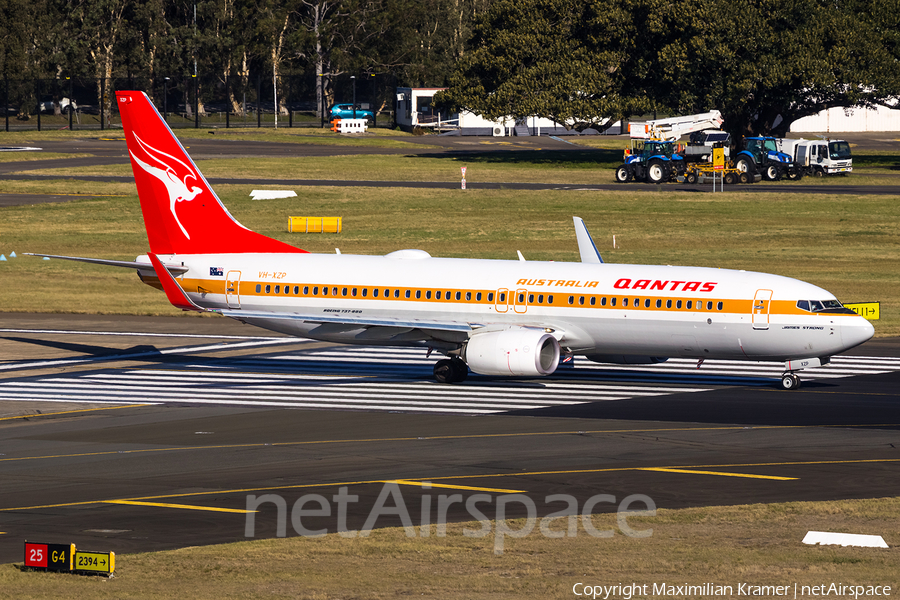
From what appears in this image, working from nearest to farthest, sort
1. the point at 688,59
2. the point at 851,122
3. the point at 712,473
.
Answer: the point at 712,473 → the point at 688,59 → the point at 851,122

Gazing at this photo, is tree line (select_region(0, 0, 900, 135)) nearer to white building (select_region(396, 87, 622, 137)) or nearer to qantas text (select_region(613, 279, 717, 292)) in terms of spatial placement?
white building (select_region(396, 87, 622, 137))

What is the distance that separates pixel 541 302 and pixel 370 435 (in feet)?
29.7

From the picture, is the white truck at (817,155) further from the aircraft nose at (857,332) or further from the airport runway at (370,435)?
the aircraft nose at (857,332)

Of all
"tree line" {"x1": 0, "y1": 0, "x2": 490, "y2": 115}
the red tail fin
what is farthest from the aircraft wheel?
"tree line" {"x1": 0, "y1": 0, "x2": 490, "y2": 115}

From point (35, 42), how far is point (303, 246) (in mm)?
128279

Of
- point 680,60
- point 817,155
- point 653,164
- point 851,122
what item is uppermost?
point 680,60

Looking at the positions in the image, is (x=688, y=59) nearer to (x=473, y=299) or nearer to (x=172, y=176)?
(x=172, y=176)

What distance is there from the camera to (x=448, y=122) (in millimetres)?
183500

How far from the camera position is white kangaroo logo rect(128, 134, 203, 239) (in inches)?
1758

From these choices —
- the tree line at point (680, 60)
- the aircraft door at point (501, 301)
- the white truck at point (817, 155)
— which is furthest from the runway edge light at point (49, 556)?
the white truck at point (817, 155)

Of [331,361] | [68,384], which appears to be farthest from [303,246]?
[68,384]

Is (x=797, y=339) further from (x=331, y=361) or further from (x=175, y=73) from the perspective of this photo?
(x=175, y=73)

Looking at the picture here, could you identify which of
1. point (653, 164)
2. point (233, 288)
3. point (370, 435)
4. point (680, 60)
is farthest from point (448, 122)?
point (370, 435)

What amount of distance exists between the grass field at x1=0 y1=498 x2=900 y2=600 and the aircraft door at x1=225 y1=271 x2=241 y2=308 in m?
21.6
